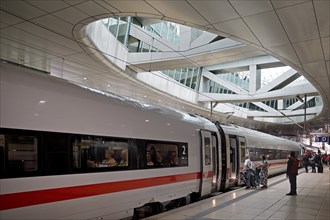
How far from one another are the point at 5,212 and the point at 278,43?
8840 mm

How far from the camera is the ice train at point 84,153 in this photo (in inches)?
192

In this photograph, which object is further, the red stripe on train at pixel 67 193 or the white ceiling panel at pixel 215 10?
the white ceiling panel at pixel 215 10

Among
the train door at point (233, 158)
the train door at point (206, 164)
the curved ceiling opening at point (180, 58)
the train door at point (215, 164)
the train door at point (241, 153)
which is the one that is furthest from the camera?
the curved ceiling opening at point (180, 58)

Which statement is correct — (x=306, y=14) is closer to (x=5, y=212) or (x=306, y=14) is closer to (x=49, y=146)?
(x=49, y=146)

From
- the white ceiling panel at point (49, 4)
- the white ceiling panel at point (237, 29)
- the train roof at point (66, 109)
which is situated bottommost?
the train roof at point (66, 109)

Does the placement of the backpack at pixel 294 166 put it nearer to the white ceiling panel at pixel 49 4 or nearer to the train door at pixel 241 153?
the train door at pixel 241 153

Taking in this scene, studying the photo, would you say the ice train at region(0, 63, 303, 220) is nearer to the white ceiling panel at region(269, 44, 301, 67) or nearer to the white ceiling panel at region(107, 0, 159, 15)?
the white ceiling panel at region(107, 0, 159, 15)

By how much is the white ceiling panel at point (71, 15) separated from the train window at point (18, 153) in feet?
15.1

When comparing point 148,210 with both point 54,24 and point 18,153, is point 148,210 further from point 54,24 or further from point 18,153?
point 54,24

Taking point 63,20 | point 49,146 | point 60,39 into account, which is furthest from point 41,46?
point 49,146

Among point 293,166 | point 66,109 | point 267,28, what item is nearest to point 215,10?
point 267,28

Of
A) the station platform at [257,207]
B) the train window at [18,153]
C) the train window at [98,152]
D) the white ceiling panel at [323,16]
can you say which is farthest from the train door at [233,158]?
the train window at [18,153]

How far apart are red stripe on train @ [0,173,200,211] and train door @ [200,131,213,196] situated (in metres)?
2.71

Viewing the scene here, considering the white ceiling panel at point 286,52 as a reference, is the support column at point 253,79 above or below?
above
